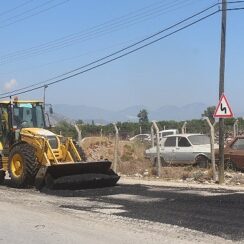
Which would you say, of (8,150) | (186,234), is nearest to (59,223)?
(186,234)

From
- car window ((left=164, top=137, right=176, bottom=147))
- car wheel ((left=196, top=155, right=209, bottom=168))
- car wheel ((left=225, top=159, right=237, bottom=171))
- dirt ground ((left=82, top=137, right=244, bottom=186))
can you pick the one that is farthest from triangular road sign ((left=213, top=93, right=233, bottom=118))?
car window ((left=164, top=137, right=176, bottom=147))

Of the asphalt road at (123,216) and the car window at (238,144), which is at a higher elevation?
the car window at (238,144)

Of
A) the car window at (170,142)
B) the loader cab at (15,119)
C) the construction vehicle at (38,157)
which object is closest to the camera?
the construction vehicle at (38,157)

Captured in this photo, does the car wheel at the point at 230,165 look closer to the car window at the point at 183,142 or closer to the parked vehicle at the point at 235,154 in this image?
the parked vehicle at the point at 235,154

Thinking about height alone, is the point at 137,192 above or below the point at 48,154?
below

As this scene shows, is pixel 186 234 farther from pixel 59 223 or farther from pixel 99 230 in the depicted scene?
pixel 59 223

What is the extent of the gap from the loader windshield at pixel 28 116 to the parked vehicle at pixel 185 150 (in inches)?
241

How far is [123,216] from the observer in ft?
34.6

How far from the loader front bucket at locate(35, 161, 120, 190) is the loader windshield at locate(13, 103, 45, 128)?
8.86 feet

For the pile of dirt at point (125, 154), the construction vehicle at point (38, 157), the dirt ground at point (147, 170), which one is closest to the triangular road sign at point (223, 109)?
the dirt ground at point (147, 170)

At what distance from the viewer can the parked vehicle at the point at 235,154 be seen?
18812 millimetres

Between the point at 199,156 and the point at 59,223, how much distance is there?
1267 cm

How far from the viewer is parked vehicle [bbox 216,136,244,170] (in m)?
18.8

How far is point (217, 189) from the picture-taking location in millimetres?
15062
